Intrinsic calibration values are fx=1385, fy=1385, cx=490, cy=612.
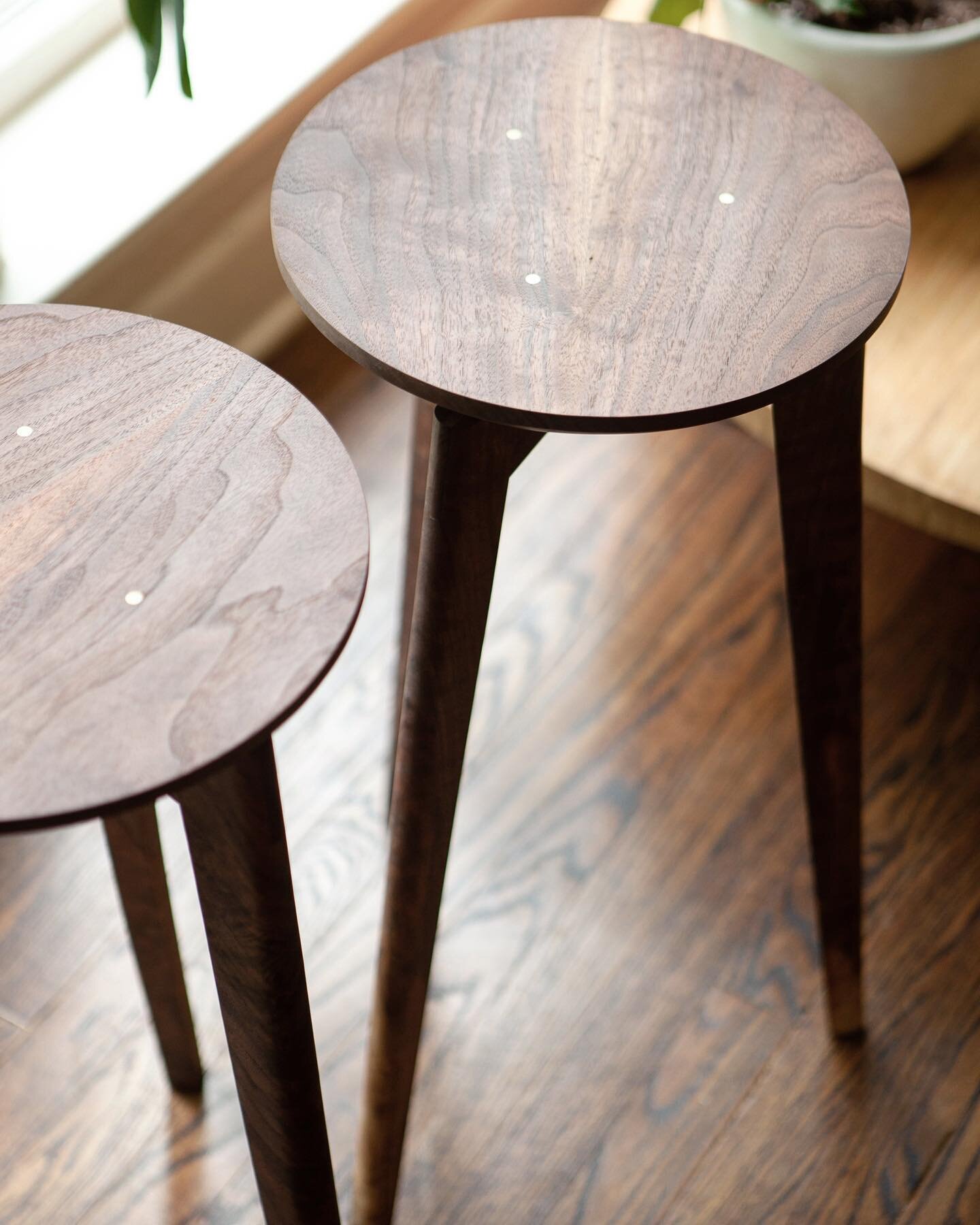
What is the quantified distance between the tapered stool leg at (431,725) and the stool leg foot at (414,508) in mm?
156

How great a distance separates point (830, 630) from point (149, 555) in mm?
450

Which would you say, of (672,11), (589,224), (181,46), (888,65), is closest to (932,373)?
(888,65)

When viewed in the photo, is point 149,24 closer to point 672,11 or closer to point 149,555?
point 149,555

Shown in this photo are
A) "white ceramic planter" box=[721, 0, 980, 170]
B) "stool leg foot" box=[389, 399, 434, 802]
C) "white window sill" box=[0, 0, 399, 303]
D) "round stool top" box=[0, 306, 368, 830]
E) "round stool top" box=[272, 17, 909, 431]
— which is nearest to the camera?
"round stool top" box=[0, 306, 368, 830]

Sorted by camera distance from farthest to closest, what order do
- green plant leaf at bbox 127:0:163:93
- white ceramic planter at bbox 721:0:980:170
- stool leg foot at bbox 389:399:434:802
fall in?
white ceramic planter at bbox 721:0:980:170
stool leg foot at bbox 389:399:434:802
green plant leaf at bbox 127:0:163:93

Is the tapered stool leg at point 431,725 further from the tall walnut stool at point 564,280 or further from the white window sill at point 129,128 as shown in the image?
the white window sill at point 129,128

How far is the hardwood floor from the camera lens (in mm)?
968

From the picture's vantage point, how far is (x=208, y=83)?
139cm

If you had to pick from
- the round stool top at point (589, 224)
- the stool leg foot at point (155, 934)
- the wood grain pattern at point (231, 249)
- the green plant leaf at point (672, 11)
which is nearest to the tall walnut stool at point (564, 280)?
the round stool top at point (589, 224)

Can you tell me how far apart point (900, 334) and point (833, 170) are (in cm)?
40

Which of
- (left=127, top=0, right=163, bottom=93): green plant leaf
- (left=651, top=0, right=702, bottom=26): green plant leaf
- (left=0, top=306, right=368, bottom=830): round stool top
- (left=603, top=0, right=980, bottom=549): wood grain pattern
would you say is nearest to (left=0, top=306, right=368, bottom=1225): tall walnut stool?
(left=0, top=306, right=368, bottom=830): round stool top

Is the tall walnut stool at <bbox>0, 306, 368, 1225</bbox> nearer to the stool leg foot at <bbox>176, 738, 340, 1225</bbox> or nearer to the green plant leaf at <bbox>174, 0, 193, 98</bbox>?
the stool leg foot at <bbox>176, 738, 340, 1225</bbox>

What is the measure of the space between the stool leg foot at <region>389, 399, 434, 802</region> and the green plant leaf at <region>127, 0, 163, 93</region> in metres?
0.26

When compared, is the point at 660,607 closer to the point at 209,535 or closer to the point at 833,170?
the point at 833,170
